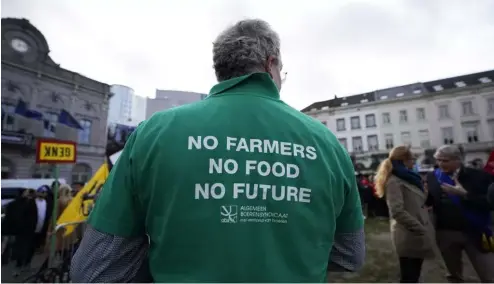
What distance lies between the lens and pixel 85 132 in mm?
17984

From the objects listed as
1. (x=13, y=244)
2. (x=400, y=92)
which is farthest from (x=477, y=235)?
(x=400, y=92)

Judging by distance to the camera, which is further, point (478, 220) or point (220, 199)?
point (478, 220)

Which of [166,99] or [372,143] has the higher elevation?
[372,143]

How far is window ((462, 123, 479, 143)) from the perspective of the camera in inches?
991

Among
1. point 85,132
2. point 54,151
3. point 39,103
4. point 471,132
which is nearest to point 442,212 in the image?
point 54,151

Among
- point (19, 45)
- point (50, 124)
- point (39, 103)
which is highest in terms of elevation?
point (19, 45)

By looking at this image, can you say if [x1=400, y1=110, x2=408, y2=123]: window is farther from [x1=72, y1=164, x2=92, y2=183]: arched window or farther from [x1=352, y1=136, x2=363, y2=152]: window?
[x1=72, y1=164, x2=92, y2=183]: arched window

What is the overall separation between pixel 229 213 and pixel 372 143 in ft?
110

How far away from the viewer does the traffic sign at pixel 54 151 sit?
194 inches

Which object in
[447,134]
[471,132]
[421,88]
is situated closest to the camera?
[471,132]

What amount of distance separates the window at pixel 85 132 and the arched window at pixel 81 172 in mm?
1585

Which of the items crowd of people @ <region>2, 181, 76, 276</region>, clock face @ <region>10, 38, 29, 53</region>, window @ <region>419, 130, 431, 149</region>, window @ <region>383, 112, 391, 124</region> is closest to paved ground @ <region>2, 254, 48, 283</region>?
crowd of people @ <region>2, 181, 76, 276</region>

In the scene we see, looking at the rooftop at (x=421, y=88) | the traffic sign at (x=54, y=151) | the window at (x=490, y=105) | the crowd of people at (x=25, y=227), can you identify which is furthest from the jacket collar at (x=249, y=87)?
the rooftop at (x=421, y=88)

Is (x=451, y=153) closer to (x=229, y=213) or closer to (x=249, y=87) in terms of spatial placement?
(x=249, y=87)
